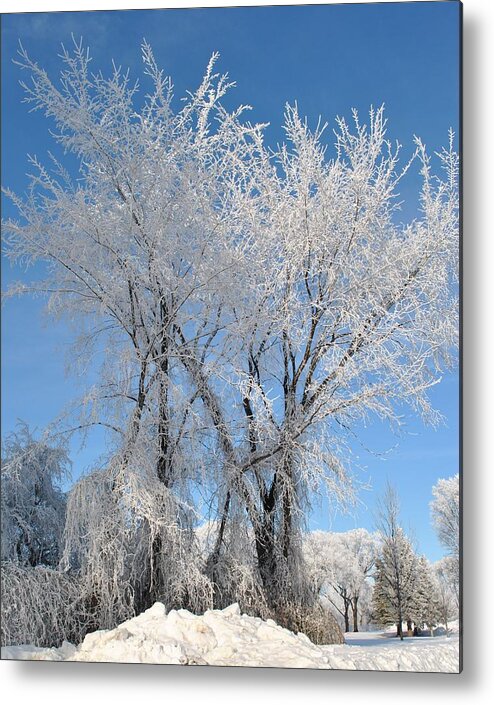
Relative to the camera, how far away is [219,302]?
184 inches

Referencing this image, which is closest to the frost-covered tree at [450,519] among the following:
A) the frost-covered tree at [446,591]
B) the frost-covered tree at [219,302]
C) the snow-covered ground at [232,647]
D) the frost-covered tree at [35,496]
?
the frost-covered tree at [446,591]

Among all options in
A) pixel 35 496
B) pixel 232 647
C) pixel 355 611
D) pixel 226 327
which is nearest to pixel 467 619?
pixel 355 611

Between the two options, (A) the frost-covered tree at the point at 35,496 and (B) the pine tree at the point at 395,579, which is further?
(A) the frost-covered tree at the point at 35,496

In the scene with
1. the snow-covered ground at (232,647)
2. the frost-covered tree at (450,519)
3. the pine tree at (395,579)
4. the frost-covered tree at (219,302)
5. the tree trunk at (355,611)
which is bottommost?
the snow-covered ground at (232,647)

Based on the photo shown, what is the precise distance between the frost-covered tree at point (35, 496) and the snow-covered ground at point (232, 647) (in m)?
0.48

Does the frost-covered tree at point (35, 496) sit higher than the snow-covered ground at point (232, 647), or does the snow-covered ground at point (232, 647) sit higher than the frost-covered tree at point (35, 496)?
the frost-covered tree at point (35, 496)

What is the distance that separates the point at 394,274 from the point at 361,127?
0.78 metres

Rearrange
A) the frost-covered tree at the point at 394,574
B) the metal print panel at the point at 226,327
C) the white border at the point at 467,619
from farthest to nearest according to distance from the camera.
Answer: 1. the metal print panel at the point at 226,327
2. the frost-covered tree at the point at 394,574
3. the white border at the point at 467,619

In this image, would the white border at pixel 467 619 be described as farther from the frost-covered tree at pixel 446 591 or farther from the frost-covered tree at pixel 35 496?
the frost-covered tree at pixel 35 496

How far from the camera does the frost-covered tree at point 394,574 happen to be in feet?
13.5

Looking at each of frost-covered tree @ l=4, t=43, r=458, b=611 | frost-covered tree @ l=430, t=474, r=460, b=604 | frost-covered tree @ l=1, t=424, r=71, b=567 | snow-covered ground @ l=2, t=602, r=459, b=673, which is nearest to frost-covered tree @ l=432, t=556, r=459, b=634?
frost-covered tree @ l=430, t=474, r=460, b=604

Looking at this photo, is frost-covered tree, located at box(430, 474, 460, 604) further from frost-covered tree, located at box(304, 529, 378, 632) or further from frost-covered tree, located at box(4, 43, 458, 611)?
frost-covered tree, located at box(4, 43, 458, 611)

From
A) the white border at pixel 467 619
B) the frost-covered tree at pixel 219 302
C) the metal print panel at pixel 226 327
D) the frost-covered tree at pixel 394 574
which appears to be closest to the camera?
the white border at pixel 467 619

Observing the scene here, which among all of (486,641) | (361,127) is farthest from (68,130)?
(486,641)
